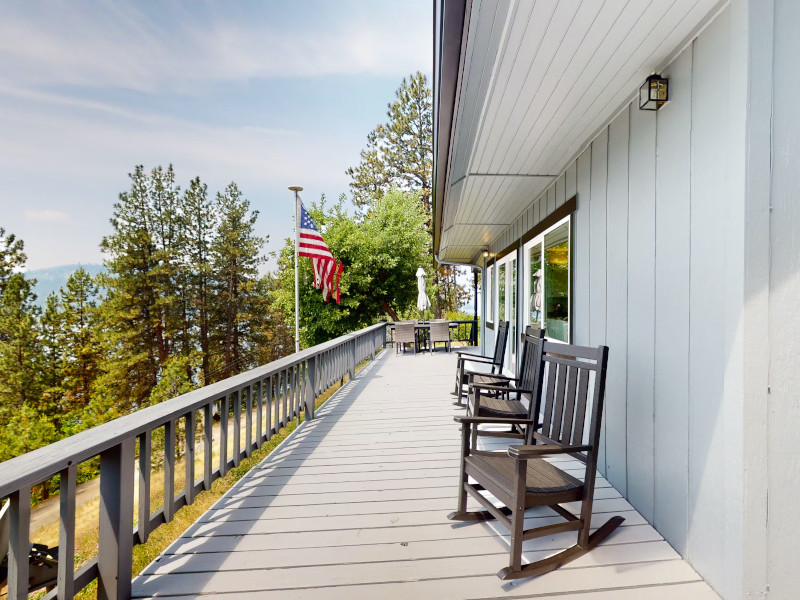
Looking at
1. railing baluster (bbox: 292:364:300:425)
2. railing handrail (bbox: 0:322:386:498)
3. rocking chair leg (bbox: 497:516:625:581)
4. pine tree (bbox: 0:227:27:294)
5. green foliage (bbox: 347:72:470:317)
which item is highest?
green foliage (bbox: 347:72:470:317)

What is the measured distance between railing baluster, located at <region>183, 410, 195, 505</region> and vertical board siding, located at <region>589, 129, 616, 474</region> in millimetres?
2418

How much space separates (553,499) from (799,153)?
157 centimetres

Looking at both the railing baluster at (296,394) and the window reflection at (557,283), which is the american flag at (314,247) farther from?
the window reflection at (557,283)

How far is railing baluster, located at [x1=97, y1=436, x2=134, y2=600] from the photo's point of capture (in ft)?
5.29

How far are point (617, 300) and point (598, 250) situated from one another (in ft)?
1.46

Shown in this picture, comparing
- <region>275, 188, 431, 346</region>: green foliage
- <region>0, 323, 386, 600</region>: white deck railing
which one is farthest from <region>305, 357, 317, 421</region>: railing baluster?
<region>275, 188, 431, 346</region>: green foliage

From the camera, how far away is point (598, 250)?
2965mm

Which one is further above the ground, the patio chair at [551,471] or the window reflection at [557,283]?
the window reflection at [557,283]

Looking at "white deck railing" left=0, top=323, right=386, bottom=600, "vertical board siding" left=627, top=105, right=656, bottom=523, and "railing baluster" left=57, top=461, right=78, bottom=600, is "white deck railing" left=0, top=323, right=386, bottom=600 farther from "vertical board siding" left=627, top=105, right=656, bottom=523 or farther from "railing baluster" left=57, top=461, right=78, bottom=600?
"vertical board siding" left=627, top=105, right=656, bottom=523

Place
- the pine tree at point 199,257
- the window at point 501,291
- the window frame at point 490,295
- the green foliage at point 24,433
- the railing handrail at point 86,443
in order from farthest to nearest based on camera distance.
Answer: the pine tree at point 199,257 < the green foliage at point 24,433 < the window frame at point 490,295 < the window at point 501,291 < the railing handrail at point 86,443

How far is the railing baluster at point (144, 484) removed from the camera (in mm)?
1823

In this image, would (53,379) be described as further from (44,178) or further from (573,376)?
(44,178)

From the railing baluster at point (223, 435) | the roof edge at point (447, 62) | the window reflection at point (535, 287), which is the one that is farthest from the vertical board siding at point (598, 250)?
the railing baluster at point (223, 435)

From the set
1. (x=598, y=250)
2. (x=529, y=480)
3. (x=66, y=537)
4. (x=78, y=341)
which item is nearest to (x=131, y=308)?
(x=78, y=341)
